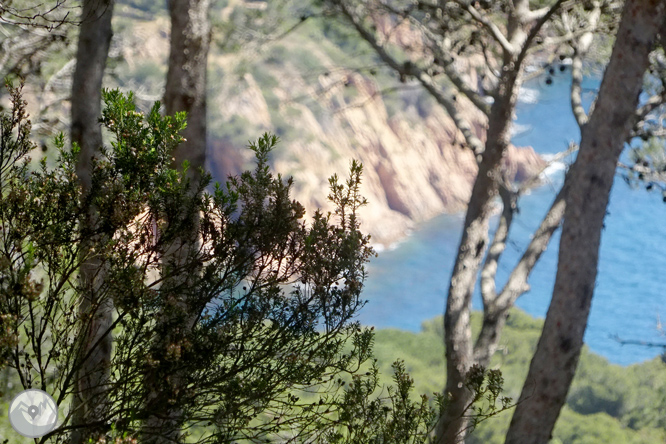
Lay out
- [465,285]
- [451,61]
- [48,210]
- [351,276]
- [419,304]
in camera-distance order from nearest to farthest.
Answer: [48,210], [351,276], [465,285], [451,61], [419,304]

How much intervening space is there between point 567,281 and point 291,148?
31427mm

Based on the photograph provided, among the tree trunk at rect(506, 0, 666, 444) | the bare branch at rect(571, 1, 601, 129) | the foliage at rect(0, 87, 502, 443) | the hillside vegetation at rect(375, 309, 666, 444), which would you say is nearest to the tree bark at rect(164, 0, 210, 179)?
the foliage at rect(0, 87, 502, 443)

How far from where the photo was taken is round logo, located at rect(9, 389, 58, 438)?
6.46 ft

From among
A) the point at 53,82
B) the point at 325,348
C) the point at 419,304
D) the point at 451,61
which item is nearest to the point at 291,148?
the point at 419,304

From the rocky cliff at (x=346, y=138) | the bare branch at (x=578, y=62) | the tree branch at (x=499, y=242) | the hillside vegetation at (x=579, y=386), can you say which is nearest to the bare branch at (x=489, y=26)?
the bare branch at (x=578, y=62)

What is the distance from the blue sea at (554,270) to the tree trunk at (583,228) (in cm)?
1865

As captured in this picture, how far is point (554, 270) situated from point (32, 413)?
32.1 meters

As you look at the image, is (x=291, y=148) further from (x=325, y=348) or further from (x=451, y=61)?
(x=325, y=348)

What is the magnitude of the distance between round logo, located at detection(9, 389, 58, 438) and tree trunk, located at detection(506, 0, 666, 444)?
100 inches

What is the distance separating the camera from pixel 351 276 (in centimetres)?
250

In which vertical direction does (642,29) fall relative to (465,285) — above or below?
above

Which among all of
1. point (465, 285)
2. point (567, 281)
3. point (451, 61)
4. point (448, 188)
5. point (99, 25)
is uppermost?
point (448, 188)

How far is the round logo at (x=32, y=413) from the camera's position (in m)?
1.97

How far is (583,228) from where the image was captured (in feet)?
12.8
